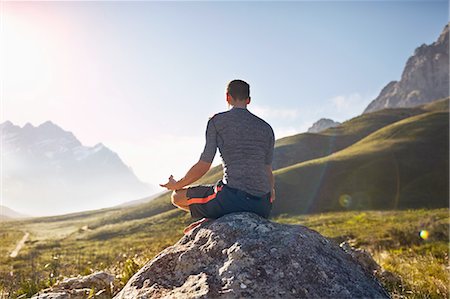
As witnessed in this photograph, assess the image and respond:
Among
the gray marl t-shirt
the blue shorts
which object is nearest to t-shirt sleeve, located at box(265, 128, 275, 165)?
the gray marl t-shirt

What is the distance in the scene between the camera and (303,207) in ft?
225

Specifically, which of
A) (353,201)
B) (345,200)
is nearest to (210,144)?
(353,201)

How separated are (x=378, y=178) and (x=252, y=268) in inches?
3151

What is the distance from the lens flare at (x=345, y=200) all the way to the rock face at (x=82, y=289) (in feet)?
208

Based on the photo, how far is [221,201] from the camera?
6594mm

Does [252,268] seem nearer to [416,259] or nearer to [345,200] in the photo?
[416,259]

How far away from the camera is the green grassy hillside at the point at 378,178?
219 ft

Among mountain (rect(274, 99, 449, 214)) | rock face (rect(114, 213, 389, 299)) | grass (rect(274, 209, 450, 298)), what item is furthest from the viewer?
mountain (rect(274, 99, 449, 214))

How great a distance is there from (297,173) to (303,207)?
21.1 meters

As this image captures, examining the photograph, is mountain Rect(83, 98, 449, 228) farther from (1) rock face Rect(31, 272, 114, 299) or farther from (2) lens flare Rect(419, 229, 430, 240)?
(1) rock face Rect(31, 272, 114, 299)

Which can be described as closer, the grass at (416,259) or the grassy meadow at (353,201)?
the grass at (416,259)

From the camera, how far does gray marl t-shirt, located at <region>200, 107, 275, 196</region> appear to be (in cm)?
657

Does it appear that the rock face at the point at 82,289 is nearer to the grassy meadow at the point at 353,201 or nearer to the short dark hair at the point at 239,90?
the short dark hair at the point at 239,90

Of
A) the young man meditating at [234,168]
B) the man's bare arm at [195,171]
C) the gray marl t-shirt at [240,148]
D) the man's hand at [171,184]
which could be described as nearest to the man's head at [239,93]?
the young man meditating at [234,168]
